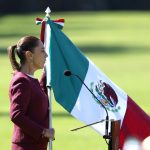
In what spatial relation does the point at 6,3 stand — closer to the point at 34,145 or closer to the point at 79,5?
the point at 79,5

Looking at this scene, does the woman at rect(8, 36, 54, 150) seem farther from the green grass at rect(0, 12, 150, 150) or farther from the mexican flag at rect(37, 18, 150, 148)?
the green grass at rect(0, 12, 150, 150)

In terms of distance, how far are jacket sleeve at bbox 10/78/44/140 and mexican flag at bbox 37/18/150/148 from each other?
64 cm

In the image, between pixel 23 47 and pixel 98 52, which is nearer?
pixel 23 47

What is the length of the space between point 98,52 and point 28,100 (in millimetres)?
20237

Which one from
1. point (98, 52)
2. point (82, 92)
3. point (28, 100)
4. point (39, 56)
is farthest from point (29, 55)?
point (98, 52)

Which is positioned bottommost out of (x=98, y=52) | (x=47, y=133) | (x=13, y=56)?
(x=98, y=52)

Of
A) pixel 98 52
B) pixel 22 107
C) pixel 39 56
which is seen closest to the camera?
pixel 22 107

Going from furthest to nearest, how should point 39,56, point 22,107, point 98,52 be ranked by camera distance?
point 98,52, point 39,56, point 22,107

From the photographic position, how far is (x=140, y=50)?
2708 cm

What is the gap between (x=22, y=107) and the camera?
671 cm

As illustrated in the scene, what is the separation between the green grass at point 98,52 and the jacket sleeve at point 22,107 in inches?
208

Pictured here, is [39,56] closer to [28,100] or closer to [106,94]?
[28,100]

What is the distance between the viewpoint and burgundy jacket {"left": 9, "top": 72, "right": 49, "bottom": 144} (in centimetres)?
670

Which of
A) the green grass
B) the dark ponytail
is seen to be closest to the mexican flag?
the dark ponytail
